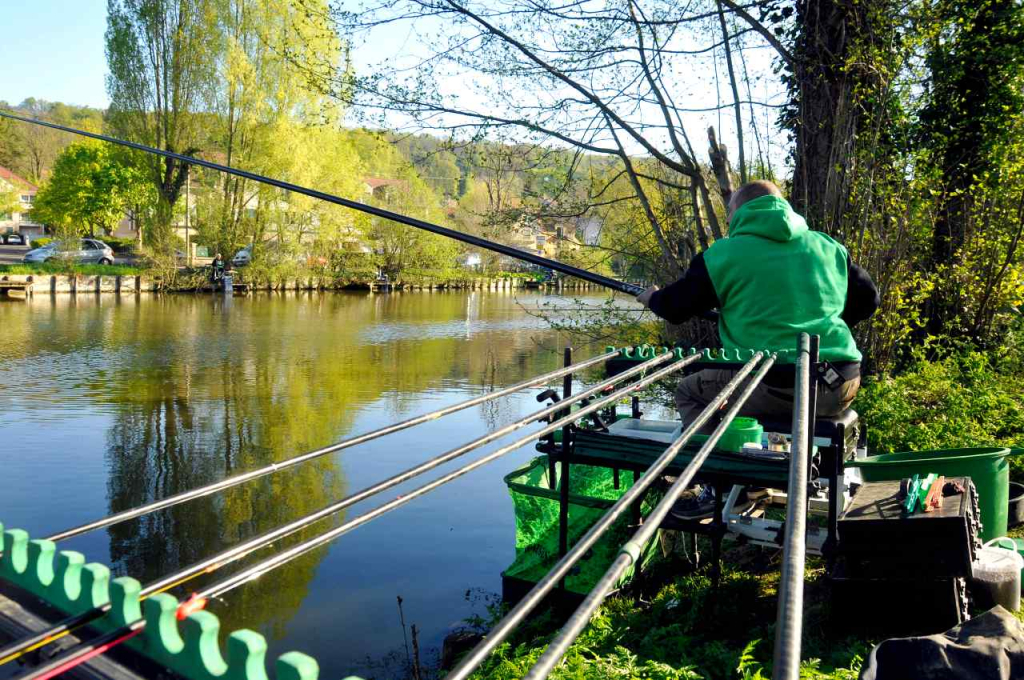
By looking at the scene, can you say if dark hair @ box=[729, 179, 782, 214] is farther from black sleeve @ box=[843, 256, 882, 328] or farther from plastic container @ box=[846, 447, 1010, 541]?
plastic container @ box=[846, 447, 1010, 541]

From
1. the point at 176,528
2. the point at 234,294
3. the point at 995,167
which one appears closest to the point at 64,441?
the point at 176,528

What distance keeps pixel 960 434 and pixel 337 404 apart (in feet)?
29.2

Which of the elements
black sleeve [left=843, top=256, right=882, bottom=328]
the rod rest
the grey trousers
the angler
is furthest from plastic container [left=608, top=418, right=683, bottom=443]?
the rod rest

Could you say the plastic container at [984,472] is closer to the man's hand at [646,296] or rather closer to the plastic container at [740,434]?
the plastic container at [740,434]

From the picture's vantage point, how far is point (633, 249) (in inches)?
390

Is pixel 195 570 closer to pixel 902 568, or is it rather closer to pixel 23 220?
pixel 902 568

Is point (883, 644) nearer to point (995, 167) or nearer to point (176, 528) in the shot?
point (176, 528)

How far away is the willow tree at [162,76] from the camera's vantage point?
119ft

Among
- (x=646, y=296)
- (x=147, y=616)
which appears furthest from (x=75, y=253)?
(x=147, y=616)

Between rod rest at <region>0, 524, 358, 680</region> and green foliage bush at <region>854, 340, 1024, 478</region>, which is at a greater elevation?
rod rest at <region>0, 524, 358, 680</region>

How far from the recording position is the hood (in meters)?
3.84

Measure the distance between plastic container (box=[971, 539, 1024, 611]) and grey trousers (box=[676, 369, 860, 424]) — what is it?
0.85 meters

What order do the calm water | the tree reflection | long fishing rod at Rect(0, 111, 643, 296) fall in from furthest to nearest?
the tree reflection
the calm water
long fishing rod at Rect(0, 111, 643, 296)

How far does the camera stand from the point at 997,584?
356cm
